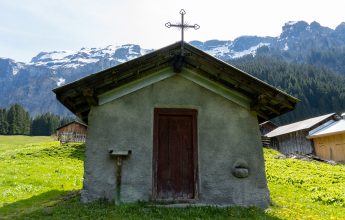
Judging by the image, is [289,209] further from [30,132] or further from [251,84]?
[30,132]

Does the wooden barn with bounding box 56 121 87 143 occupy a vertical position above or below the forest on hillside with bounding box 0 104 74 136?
below

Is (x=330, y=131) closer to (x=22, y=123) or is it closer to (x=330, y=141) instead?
(x=330, y=141)

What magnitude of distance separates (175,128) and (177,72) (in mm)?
1985

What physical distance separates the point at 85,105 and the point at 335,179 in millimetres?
15314

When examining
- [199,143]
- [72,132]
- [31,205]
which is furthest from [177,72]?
[72,132]

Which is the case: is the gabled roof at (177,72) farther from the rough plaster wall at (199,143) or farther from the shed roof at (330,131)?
the shed roof at (330,131)

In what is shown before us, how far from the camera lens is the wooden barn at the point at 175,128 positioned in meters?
12.1

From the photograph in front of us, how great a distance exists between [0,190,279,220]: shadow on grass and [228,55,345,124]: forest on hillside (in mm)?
104002

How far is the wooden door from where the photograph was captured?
12.5 metres

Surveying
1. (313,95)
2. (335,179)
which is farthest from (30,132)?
(335,179)

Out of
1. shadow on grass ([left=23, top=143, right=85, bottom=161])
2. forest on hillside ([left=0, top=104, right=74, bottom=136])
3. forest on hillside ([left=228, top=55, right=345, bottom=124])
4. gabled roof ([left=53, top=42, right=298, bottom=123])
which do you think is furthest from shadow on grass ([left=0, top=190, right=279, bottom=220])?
forest on hillside ([left=228, top=55, right=345, bottom=124])

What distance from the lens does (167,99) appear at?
13070 millimetres

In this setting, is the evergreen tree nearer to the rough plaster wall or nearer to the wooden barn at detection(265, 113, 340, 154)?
the wooden barn at detection(265, 113, 340, 154)

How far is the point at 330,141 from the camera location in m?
45.7
